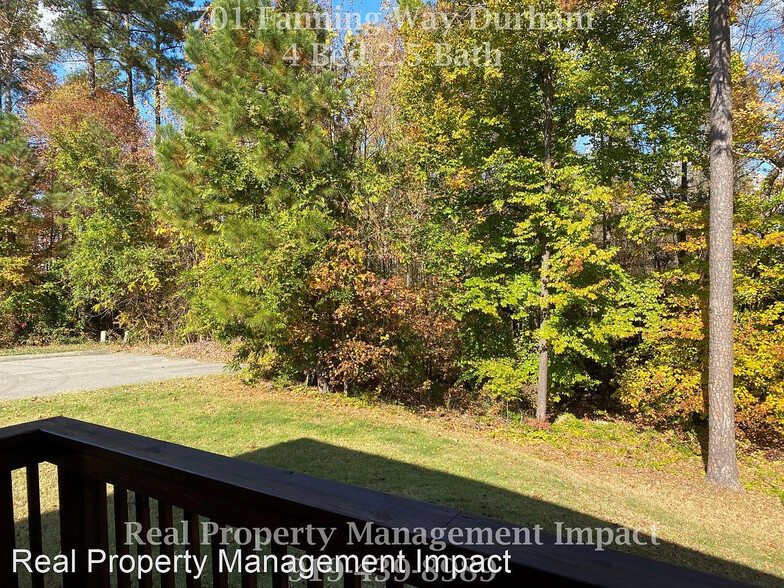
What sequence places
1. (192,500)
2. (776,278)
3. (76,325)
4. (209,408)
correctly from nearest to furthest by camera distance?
(192,500) < (209,408) < (776,278) < (76,325)

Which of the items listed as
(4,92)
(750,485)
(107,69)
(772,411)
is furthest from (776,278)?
(4,92)

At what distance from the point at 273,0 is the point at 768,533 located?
436 inches

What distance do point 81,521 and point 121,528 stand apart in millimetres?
160

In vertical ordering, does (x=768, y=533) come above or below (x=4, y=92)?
below

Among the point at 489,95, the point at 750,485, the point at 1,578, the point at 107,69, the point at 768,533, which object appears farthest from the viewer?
the point at 107,69

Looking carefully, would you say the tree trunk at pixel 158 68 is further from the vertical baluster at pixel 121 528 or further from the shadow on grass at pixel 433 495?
the vertical baluster at pixel 121 528

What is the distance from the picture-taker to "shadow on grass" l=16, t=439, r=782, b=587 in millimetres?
3684

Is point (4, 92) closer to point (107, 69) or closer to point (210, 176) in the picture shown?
point (107, 69)

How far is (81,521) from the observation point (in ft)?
4.86

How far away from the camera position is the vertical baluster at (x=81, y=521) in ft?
4.82

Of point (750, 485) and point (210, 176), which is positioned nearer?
point (750, 485)

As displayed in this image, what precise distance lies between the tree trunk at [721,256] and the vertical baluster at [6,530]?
7.65 meters

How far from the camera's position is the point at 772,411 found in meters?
7.12

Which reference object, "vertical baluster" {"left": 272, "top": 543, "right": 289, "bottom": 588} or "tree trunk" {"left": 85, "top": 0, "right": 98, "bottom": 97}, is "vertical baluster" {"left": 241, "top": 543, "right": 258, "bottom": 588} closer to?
"vertical baluster" {"left": 272, "top": 543, "right": 289, "bottom": 588}
